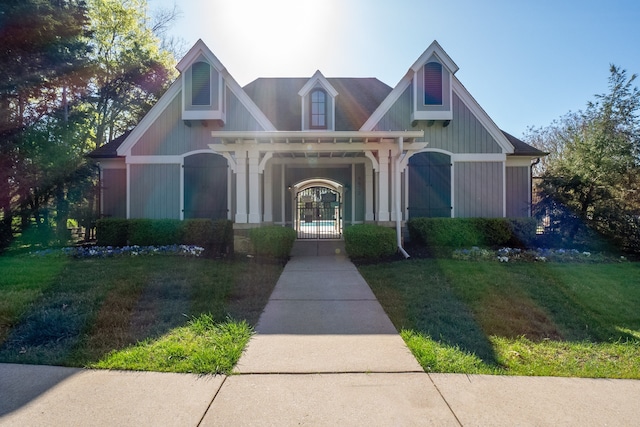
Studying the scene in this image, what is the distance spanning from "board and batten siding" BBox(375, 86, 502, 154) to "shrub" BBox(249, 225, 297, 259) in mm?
5101

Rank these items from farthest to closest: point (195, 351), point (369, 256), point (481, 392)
Result: point (369, 256), point (195, 351), point (481, 392)

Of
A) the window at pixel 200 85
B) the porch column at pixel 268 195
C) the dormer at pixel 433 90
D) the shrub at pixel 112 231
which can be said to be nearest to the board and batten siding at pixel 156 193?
the shrub at pixel 112 231

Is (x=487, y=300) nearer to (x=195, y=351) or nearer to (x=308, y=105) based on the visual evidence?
(x=195, y=351)

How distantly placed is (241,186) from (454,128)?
7.09 metres

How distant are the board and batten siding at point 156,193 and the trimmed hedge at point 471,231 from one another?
748cm

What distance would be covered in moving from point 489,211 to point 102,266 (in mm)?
10891

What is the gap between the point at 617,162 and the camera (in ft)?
35.6

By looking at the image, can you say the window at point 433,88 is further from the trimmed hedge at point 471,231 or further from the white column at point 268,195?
the white column at point 268,195

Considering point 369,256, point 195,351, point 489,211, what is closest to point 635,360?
point 195,351

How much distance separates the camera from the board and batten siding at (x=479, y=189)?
11352 millimetres

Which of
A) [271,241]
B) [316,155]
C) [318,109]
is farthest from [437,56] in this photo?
[271,241]

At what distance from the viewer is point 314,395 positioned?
2744mm

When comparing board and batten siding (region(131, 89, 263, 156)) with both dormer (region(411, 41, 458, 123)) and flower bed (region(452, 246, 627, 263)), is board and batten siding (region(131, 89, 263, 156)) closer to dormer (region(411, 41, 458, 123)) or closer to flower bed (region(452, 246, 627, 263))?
dormer (region(411, 41, 458, 123))

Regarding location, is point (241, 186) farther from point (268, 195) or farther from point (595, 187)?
point (595, 187)
